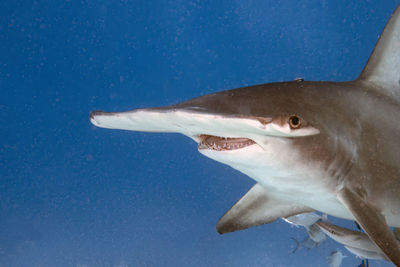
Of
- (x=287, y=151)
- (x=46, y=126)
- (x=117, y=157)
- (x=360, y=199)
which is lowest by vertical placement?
(x=360, y=199)

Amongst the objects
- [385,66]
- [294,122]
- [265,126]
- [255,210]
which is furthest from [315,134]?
[385,66]

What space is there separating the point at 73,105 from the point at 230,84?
707 centimetres

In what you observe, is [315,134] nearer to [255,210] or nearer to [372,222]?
[372,222]

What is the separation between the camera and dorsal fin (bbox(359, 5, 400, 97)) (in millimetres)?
2494

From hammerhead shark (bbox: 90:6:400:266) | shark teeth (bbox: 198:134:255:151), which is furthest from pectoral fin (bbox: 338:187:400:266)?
shark teeth (bbox: 198:134:255:151)

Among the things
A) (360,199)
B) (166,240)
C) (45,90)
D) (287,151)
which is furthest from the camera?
(166,240)

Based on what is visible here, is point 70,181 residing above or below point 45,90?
below

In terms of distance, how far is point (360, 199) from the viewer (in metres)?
1.99

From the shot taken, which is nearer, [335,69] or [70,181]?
[335,69]

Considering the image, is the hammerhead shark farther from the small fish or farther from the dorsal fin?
the small fish

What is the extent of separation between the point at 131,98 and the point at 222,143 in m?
12.8

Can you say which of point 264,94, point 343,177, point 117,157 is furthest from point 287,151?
point 117,157

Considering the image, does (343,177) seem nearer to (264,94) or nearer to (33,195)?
(264,94)

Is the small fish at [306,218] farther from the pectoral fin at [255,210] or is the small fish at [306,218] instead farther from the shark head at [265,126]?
the shark head at [265,126]
